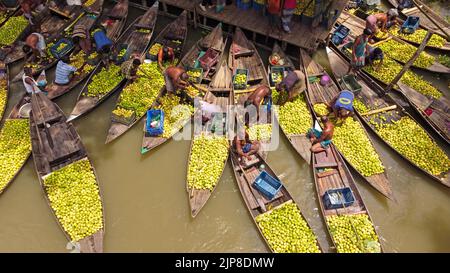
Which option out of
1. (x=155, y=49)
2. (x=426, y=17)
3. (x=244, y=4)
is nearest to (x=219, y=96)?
(x=155, y=49)

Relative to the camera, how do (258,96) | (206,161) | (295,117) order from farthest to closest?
(295,117)
(258,96)
(206,161)

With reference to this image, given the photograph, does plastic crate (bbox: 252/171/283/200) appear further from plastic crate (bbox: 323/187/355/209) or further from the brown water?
plastic crate (bbox: 323/187/355/209)

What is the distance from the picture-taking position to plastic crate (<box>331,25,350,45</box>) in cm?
1703

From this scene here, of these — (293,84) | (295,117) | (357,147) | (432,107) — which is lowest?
(295,117)

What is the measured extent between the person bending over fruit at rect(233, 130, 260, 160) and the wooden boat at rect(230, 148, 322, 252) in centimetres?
21

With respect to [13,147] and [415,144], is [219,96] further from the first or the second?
[13,147]

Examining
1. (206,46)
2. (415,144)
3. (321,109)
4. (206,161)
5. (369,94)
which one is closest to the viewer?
(206,161)

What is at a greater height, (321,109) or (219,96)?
(321,109)

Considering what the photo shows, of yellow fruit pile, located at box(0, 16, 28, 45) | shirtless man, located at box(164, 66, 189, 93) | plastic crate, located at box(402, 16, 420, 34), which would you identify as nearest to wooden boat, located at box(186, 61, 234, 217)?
shirtless man, located at box(164, 66, 189, 93)

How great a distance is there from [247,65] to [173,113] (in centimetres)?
458

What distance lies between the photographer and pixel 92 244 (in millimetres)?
10766

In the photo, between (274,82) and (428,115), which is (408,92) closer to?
(428,115)

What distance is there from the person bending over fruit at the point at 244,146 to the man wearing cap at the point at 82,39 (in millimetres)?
8992

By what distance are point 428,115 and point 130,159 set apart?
1291 centimetres
